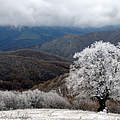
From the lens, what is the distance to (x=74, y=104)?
167 ft

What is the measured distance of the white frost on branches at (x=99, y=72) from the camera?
34812 mm

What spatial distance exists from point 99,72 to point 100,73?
0.82 ft

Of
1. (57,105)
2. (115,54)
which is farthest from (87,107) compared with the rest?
(115,54)

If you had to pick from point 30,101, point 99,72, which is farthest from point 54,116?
point 30,101

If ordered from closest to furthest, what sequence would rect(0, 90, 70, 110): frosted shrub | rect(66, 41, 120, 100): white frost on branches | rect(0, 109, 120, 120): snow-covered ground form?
1. rect(0, 109, 120, 120): snow-covered ground
2. rect(66, 41, 120, 100): white frost on branches
3. rect(0, 90, 70, 110): frosted shrub

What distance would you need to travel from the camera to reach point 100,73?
1394 inches

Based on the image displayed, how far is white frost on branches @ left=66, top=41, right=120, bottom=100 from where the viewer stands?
34.8 metres

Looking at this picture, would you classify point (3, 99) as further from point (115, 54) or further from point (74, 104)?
point (115, 54)

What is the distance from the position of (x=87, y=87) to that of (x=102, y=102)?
3893 millimetres

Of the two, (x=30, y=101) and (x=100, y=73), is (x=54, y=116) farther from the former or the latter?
(x=30, y=101)

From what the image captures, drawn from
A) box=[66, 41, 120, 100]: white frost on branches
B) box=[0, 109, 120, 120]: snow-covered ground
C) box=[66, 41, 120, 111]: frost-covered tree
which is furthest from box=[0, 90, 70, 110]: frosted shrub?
box=[0, 109, 120, 120]: snow-covered ground

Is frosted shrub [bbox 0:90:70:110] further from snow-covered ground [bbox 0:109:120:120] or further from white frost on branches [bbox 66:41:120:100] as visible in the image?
snow-covered ground [bbox 0:109:120:120]

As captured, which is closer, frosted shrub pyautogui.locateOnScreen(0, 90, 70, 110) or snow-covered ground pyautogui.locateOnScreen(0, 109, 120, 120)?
snow-covered ground pyautogui.locateOnScreen(0, 109, 120, 120)

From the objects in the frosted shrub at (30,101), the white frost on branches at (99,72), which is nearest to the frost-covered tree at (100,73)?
the white frost on branches at (99,72)
